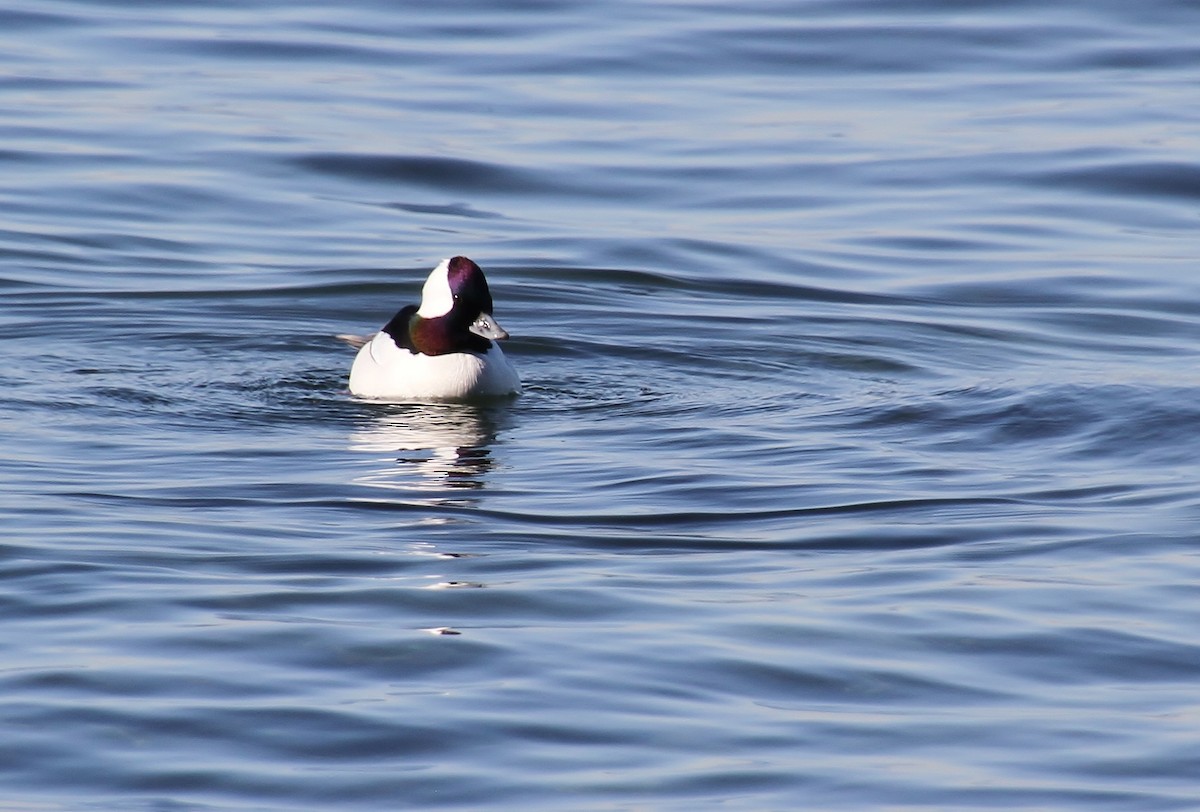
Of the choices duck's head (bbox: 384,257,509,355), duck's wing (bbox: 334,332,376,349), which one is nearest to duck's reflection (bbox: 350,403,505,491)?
duck's head (bbox: 384,257,509,355)

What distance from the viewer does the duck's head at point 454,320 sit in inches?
482

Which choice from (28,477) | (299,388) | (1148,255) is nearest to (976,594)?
(28,477)

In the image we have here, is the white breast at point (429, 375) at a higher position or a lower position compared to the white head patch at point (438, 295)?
lower

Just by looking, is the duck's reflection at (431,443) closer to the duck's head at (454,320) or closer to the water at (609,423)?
the water at (609,423)

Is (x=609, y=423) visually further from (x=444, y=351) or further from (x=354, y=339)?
(x=354, y=339)

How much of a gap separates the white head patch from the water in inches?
26.3

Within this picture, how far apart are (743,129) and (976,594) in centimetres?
1204

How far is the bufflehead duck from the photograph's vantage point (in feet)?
39.3

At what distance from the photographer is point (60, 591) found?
7.62 m

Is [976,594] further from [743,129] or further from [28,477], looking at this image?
[743,129]

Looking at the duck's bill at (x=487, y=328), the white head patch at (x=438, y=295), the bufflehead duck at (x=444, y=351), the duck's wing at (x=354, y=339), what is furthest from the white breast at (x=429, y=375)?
the duck's wing at (x=354, y=339)

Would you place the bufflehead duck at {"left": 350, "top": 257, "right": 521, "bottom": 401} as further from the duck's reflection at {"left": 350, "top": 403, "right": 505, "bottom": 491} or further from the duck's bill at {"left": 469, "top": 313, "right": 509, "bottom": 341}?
the duck's reflection at {"left": 350, "top": 403, "right": 505, "bottom": 491}

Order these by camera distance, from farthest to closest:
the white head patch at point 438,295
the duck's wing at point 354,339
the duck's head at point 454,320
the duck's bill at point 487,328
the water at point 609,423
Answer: the duck's wing at point 354,339, the white head patch at point 438,295, the duck's head at point 454,320, the duck's bill at point 487,328, the water at point 609,423

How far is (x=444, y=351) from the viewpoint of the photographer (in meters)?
12.3
